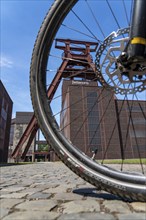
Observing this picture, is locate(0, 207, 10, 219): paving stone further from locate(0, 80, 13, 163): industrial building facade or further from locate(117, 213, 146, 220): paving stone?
locate(0, 80, 13, 163): industrial building facade

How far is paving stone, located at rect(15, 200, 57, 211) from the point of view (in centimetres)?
161

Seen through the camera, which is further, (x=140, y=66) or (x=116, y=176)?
(x=140, y=66)

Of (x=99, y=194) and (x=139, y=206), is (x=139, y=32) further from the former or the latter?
(x=99, y=194)

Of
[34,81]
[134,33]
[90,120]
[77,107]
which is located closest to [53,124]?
[34,81]

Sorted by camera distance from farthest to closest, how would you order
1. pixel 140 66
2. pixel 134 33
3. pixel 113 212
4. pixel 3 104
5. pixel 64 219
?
pixel 3 104, pixel 140 66, pixel 134 33, pixel 113 212, pixel 64 219

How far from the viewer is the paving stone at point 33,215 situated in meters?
1.37

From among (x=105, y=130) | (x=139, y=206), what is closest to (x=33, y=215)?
(x=139, y=206)

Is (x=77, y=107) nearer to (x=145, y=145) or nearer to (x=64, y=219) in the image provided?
(x=145, y=145)

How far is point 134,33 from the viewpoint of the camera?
64.9 inches

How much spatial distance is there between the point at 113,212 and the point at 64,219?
36 centimetres

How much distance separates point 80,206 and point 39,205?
32 centimetres

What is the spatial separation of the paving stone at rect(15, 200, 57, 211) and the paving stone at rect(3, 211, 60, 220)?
0.11 m

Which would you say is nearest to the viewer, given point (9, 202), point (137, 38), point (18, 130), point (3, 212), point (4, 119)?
point (3, 212)

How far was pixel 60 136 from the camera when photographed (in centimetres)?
193
